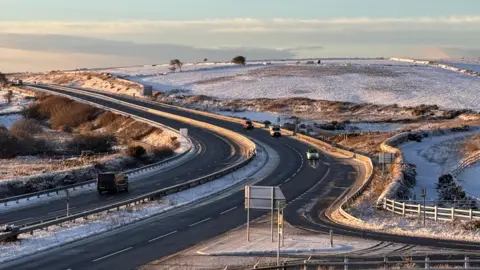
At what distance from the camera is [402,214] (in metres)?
40.2

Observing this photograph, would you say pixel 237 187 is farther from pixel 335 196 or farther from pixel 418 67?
pixel 418 67

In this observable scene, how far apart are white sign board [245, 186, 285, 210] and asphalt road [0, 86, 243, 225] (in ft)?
46.1

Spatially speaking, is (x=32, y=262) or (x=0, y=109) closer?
(x=32, y=262)

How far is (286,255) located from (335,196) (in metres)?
21.1

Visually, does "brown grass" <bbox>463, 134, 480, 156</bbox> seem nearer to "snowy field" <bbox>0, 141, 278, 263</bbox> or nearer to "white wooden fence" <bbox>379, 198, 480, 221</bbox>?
"snowy field" <bbox>0, 141, 278, 263</bbox>

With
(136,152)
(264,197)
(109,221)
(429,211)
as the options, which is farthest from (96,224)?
(136,152)

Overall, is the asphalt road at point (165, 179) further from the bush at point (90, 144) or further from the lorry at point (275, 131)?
the bush at point (90, 144)

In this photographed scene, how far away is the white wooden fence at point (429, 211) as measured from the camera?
1474 inches

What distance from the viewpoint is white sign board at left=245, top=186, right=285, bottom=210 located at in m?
30.1

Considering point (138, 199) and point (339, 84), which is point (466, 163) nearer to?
point (138, 199)

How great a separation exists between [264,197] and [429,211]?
13.1 meters

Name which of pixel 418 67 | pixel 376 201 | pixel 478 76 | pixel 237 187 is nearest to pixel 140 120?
pixel 237 187

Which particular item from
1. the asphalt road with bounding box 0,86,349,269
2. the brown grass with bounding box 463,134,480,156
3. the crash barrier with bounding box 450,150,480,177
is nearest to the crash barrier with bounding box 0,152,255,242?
the asphalt road with bounding box 0,86,349,269

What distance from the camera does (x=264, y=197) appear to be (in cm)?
3031
